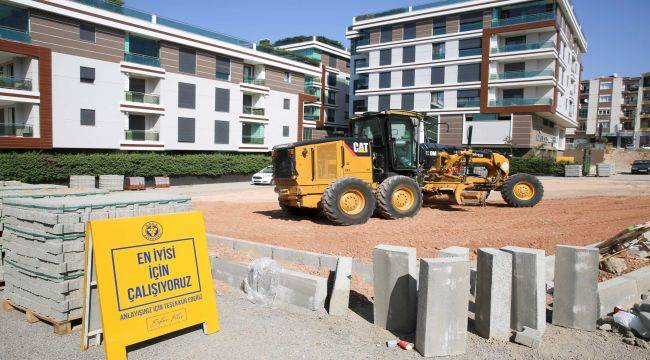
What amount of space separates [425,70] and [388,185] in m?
41.8

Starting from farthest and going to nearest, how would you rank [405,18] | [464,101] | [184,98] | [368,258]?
[405,18], [464,101], [184,98], [368,258]

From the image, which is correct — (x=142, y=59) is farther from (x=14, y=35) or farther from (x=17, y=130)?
(x=17, y=130)

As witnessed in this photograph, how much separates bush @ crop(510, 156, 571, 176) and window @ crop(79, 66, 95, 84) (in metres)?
34.4

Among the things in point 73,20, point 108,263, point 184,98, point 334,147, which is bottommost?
point 108,263

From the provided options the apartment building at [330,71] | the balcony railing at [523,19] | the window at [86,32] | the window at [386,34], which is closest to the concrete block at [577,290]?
the window at [86,32]

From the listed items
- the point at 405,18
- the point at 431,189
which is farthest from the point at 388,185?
the point at 405,18

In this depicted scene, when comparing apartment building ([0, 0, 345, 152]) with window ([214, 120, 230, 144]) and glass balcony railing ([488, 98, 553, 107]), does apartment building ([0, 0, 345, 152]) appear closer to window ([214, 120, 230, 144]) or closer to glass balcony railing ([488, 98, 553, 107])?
window ([214, 120, 230, 144])

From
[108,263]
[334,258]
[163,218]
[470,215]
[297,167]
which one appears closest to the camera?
[108,263]

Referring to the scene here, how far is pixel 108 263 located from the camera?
14.9 ft

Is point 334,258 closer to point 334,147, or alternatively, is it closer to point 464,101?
point 334,147

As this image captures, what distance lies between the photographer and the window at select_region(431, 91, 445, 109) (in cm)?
4959

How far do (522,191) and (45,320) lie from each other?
45.5ft

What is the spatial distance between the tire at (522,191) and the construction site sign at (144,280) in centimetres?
1200

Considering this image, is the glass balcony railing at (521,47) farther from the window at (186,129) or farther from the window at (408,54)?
the window at (186,129)
